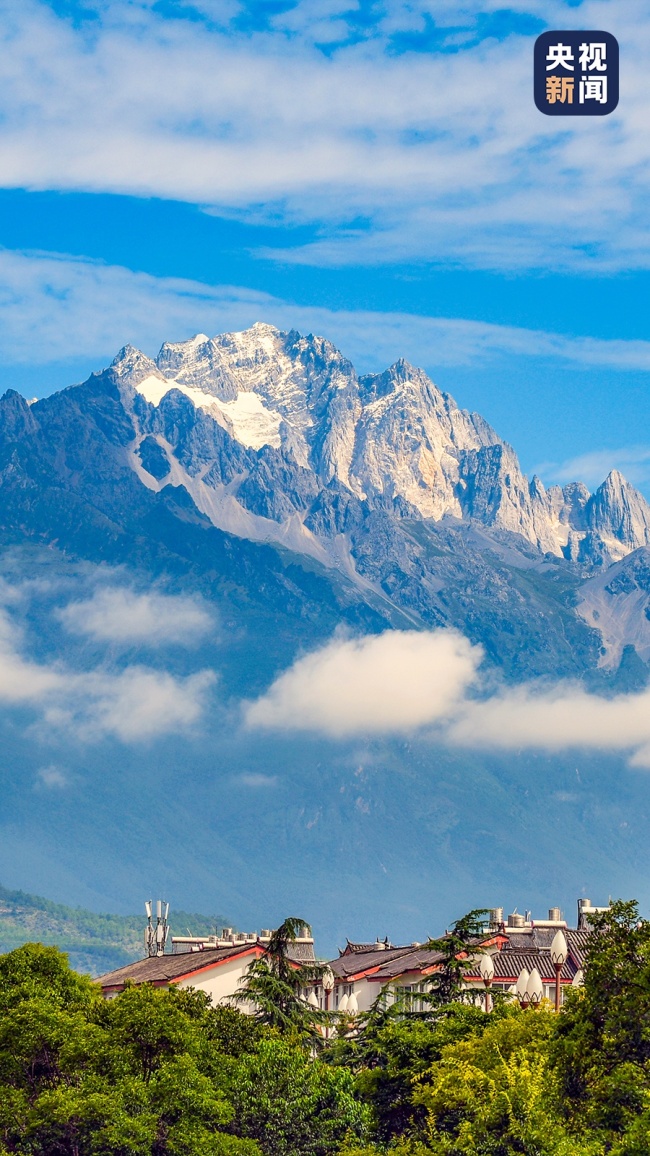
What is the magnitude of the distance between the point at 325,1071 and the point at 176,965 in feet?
181

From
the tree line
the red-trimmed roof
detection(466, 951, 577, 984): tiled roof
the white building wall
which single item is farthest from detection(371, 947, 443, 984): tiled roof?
the tree line

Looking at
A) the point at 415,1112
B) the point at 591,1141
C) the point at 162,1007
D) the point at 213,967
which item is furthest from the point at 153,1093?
the point at 213,967

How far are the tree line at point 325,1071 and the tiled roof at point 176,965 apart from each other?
102ft

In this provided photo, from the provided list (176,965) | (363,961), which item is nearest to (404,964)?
(176,965)

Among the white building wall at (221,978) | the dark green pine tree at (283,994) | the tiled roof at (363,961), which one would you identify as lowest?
the dark green pine tree at (283,994)

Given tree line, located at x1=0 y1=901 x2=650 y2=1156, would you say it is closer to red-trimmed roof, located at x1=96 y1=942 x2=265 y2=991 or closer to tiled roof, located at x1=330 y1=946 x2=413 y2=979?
red-trimmed roof, located at x1=96 y1=942 x2=265 y2=991

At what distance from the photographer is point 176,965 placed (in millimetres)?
155500

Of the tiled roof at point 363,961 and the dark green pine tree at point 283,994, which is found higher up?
the tiled roof at point 363,961

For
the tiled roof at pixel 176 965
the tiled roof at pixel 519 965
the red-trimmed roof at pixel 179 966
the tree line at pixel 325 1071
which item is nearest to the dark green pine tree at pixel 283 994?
the tree line at pixel 325 1071

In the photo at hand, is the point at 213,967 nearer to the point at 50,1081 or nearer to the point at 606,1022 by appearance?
the point at 50,1081

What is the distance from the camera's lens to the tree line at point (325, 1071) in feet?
254

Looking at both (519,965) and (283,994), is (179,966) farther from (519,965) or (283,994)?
(283,994)

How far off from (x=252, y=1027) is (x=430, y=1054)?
389 inches

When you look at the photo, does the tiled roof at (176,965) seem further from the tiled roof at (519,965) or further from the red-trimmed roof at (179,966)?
the tiled roof at (519,965)
